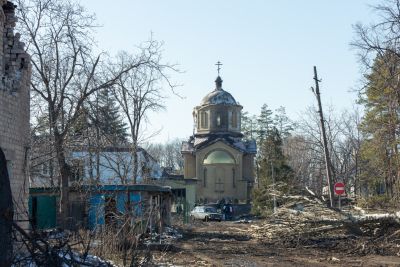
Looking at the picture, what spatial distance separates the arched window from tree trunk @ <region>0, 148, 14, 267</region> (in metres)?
58.6

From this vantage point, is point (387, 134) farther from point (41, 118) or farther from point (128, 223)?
point (128, 223)

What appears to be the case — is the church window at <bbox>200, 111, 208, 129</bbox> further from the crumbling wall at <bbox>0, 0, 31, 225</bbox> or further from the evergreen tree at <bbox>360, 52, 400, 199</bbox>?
the crumbling wall at <bbox>0, 0, 31, 225</bbox>

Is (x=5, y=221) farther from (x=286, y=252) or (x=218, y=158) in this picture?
(x=218, y=158)

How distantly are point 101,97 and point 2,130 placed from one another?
544 inches

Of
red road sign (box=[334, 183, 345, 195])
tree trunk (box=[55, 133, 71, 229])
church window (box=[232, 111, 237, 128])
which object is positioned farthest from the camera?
church window (box=[232, 111, 237, 128])

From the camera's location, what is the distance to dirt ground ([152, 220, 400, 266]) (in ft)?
56.6

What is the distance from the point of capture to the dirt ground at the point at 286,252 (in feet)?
56.6

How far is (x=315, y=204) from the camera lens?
78.5ft

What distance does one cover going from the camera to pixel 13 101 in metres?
12.6

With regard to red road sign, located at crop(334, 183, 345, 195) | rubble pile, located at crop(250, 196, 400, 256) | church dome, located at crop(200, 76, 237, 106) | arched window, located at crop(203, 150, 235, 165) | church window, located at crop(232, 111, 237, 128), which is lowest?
rubble pile, located at crop(250, 196, 400, 256)

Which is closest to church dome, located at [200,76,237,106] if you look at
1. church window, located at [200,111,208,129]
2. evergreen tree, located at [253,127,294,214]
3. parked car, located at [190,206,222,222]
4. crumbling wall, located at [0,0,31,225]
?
church window, located at [200,111,208,129]

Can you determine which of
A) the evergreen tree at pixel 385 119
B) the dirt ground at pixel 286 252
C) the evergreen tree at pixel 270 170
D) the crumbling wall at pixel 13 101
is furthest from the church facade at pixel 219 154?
the crumbling wall at pixel 13 101

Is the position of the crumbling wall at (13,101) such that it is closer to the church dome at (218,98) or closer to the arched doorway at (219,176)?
the arched doorway at (219,176)

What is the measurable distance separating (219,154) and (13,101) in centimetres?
5577
